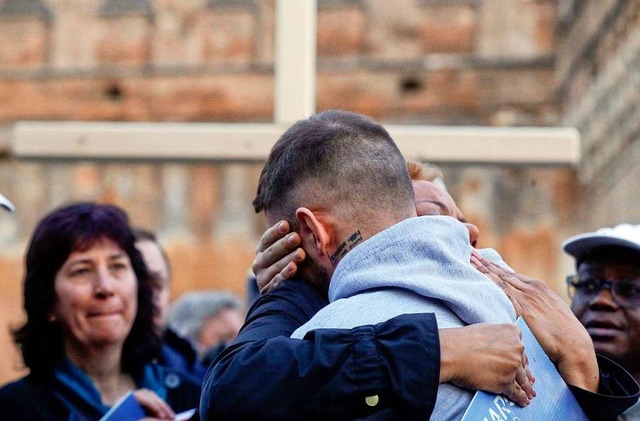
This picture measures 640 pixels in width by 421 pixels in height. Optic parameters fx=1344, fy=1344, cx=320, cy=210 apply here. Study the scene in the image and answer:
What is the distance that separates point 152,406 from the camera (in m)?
3.41

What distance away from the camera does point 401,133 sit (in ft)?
15.1

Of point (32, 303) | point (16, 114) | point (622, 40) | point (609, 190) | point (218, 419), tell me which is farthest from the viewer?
point (16, 114)

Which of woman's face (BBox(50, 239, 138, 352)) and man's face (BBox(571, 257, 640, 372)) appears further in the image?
woman's face (BBox(50, 239, 138, 352))

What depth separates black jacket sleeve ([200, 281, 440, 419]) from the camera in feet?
6.74

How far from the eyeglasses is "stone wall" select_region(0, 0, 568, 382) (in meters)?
8.57

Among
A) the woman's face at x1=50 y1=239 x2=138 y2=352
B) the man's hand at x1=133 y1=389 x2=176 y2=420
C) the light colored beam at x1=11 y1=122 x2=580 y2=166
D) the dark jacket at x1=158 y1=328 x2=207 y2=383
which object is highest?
the light colored beam at x1=11 y1=122 x2=580 y2=166

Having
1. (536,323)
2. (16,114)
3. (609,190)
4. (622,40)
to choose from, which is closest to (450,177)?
(609,190)

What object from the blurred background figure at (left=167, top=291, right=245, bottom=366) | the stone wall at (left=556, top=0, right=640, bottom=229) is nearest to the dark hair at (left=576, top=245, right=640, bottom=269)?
the blurred background figure at (left=167, top=291, right=245, bottom=366)

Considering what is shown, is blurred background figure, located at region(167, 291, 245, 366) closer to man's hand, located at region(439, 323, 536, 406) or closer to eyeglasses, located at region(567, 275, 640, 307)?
eyeglasses, located at region(567, 275, 640, 307)

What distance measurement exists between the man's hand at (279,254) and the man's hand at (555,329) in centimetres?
31

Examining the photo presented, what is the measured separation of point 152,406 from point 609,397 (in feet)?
4.60

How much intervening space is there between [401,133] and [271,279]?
2.28 m

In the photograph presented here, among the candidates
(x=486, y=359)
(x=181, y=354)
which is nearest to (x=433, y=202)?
(x=486, y=359)

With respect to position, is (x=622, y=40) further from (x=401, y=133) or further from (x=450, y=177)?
(x=401, y=133)
